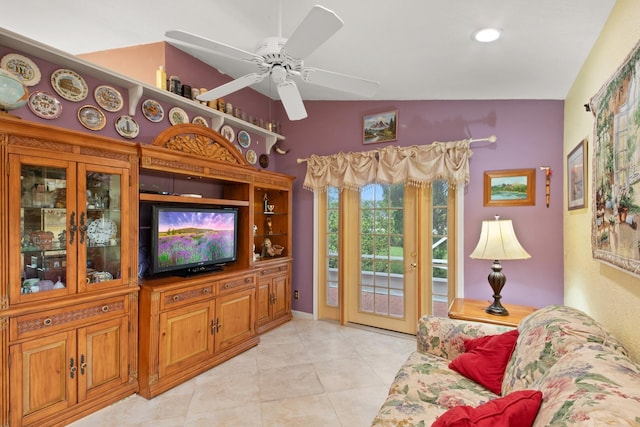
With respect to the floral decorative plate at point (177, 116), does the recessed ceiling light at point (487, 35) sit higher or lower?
higher

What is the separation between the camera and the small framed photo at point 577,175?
2.10 m

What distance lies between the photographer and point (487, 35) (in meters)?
2.06

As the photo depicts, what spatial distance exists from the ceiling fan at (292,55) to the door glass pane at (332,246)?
6.54ft

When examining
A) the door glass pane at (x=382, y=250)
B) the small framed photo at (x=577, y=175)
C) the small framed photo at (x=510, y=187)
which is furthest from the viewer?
the door glass pane at (x=382, y=250)

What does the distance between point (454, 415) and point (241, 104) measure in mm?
3763

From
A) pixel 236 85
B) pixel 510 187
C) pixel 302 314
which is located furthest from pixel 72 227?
pixel 510 187

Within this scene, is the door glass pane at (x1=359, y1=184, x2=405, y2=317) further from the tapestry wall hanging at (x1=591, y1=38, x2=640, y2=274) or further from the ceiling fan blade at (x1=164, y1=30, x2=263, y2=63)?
the ceiling fan blade at (x1=164, y1=30, x2=263, y2=63)

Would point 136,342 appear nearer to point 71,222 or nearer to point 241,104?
point 71,222

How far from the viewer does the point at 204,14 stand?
7.80 feet

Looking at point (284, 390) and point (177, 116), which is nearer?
point (284, 390)

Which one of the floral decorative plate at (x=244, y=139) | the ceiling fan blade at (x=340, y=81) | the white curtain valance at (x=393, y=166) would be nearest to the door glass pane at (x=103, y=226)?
the ceiling fan blade at (x=340, y=81)

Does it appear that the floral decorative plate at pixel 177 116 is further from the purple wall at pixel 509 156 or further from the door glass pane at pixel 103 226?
the purple wall at pixel 509 156

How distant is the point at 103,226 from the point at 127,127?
0.91 meters

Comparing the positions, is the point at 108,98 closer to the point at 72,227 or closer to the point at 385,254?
the point at 72,227
